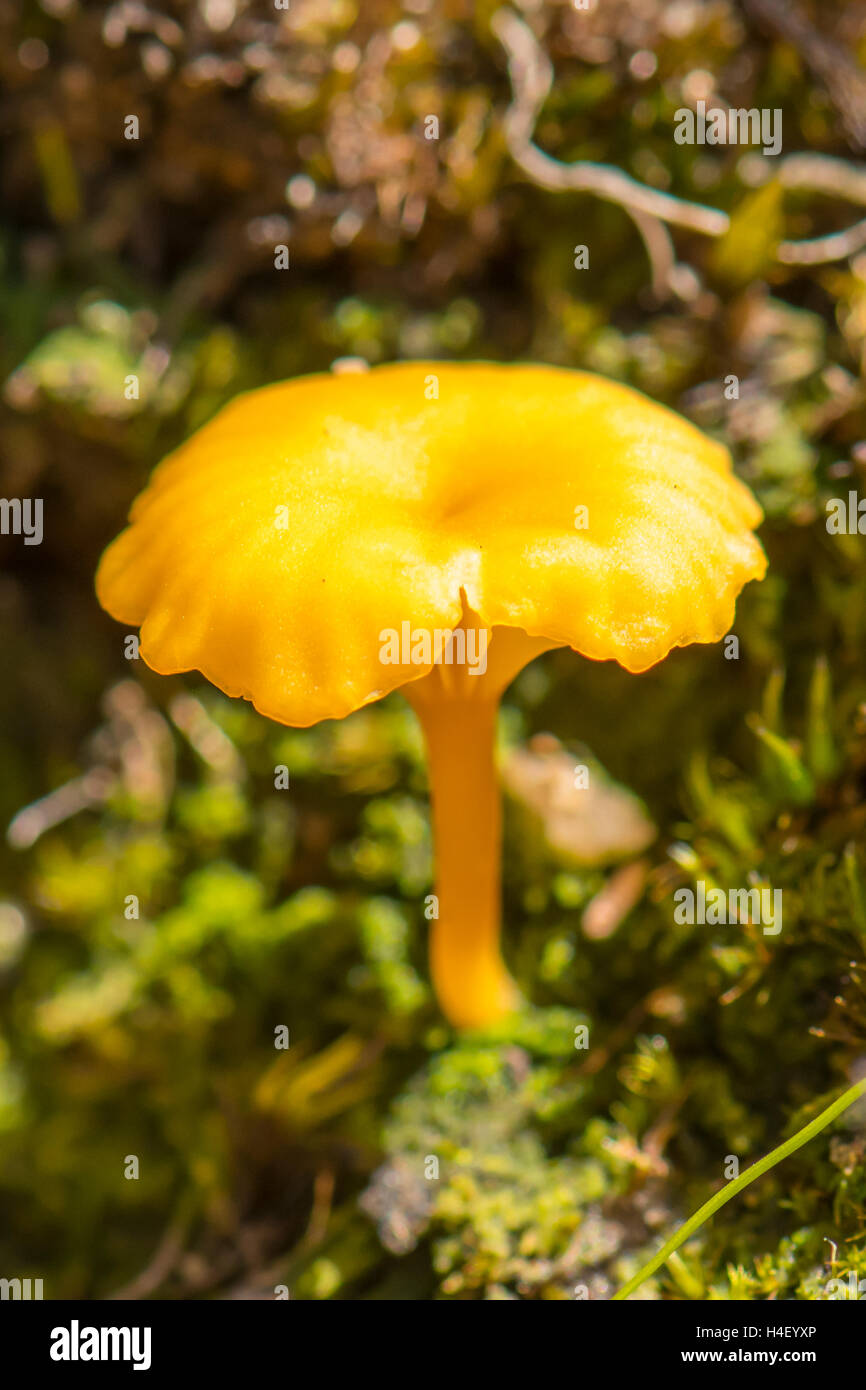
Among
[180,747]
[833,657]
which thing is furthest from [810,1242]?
[180,747]

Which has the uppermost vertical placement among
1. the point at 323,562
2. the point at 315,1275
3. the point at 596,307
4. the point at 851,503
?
the point at 596,307

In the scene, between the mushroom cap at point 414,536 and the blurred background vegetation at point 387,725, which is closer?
the mushroom cap at point 414,536

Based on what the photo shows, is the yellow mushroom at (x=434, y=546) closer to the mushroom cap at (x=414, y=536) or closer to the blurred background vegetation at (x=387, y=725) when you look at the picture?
the mushroom cap at (x=414, y=536)

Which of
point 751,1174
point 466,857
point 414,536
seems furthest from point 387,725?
point 751,1174

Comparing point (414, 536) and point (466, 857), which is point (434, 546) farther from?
point (466, 857)

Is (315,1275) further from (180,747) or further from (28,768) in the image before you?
(28,768)

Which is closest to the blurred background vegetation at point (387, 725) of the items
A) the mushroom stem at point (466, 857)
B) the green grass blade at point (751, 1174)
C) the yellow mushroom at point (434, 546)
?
the mushroom stem at point (466, 857)

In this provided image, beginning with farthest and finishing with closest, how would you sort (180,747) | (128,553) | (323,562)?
(180,747)
(128,553)
(323,562)
